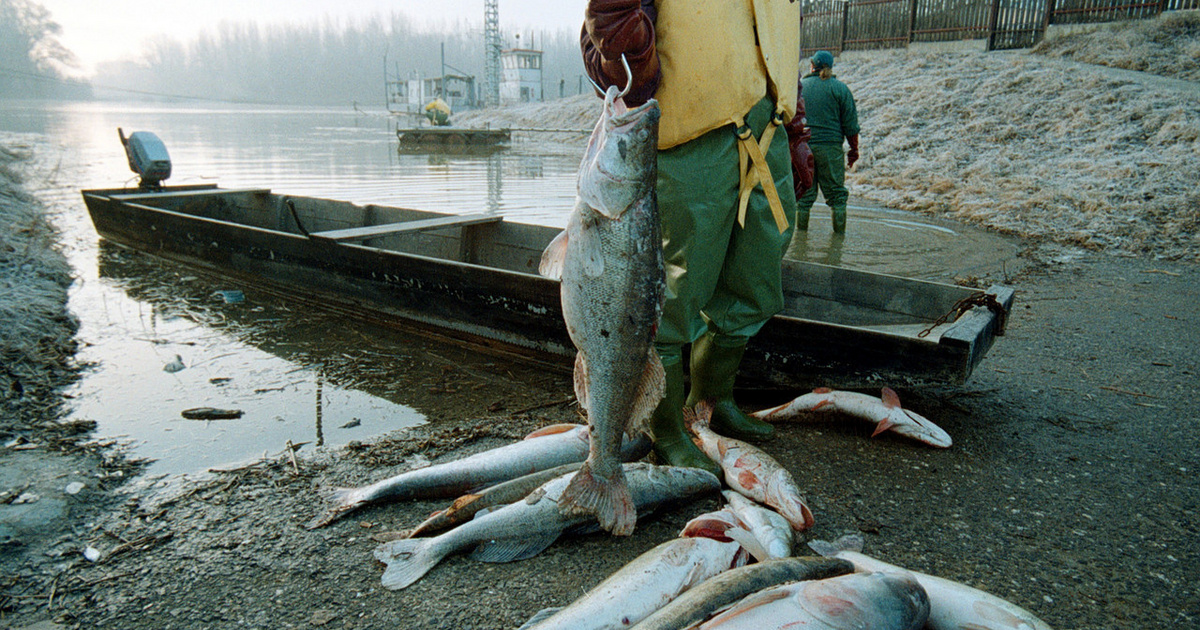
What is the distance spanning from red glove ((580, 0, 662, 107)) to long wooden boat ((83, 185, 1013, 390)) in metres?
1.94

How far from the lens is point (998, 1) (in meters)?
21.3

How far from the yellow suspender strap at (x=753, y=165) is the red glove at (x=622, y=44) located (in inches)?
18.1

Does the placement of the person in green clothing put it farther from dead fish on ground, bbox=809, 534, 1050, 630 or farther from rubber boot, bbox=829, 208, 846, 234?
dead fish on ground, bbox=809, 534, 1050, 630

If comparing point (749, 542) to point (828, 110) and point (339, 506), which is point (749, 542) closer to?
point (339, 506)

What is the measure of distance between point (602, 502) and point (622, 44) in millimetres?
1812

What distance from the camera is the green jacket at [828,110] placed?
32.2 ft

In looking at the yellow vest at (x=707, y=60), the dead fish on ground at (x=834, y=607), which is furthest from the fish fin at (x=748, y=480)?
the yellow vest at (x=707, y=60)

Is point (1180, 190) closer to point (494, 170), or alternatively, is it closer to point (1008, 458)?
point (1008, 458)

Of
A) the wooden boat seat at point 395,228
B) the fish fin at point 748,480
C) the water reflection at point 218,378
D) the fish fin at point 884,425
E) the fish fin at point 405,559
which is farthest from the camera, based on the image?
the wooden boat seat at point 395,228

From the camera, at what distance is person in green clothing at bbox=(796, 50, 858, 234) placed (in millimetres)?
9820

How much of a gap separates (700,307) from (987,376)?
2943mm

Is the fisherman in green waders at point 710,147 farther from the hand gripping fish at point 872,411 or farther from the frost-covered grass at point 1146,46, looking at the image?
the frost-covered grass at point 1146,46

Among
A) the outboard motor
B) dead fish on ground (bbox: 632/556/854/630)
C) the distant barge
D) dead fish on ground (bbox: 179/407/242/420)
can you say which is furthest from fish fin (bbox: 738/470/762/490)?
the distant barge

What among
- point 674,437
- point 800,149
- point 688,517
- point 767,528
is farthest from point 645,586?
point 800,149
